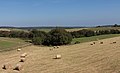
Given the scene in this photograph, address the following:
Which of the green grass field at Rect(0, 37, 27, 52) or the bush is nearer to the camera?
the green grass field at Rect(0, 37, 27, 52)

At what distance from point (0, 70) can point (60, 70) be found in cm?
468

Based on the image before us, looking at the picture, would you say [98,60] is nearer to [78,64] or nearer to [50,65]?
[78,64]

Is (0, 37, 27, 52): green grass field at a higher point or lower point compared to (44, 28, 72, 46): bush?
lower

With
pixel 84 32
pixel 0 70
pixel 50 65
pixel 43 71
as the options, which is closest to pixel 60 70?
pixel 43 71

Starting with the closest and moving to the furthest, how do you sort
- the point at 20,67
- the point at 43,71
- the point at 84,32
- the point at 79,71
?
1. the point at 79,71
2. the point at 43,71
3. the point at 20,67
4. the point at 84,32

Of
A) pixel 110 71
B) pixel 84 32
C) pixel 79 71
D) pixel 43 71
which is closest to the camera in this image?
pixel 110 71

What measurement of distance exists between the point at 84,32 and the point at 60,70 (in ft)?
311

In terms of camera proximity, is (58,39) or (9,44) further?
(58,39)

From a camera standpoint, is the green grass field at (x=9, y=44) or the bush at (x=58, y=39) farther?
the bush at (x=58, y=39)

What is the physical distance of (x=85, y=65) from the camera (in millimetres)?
18391

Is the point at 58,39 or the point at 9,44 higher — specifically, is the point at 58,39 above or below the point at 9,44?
above

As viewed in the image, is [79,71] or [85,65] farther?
[85,65]

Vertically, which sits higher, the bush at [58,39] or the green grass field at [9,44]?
the bush at [58,39]

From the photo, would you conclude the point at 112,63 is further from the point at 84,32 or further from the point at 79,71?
the point at 84,32
